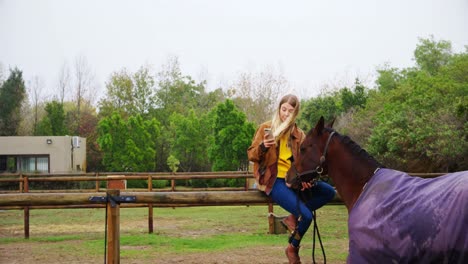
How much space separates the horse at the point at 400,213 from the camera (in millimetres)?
3207

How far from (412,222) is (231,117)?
28.7m

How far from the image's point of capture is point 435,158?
59.9 ft

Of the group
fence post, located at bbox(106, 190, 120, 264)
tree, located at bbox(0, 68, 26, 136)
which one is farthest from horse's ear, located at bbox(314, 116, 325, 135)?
tree, located at bbox(0, 68, 26, 136)

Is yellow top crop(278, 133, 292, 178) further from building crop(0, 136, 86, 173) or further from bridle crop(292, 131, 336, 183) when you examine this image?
building crop(0, 136, 86, 173)

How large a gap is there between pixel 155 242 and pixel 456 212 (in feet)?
23.7

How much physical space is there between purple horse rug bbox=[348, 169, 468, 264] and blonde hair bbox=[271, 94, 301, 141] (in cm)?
94

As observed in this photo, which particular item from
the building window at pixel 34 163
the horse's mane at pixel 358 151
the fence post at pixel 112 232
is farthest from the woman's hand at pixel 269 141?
the building window at pixel 34 163

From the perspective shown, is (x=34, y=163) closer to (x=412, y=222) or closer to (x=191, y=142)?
(x=191, y=142)

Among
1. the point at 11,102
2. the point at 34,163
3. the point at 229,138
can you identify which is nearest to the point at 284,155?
the point at 229,138

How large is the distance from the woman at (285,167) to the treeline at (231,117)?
14.5 metres

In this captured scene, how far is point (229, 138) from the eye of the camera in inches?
1248

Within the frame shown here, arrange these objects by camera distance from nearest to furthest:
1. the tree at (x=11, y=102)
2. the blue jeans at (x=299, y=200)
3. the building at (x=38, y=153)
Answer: the blue jeans at (x=299, y=200) → the building at (x=38, y=153) → the tree at (x=11, y=102)

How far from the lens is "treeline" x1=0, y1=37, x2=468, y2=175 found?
63.1 ft

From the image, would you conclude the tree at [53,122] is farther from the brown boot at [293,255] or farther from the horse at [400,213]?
the horse at [400,213]
